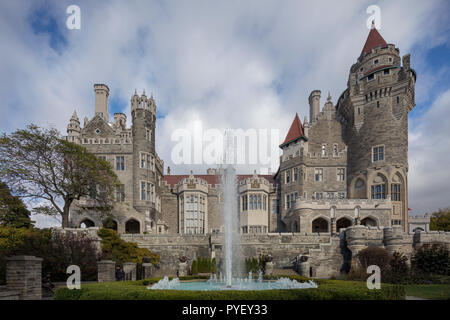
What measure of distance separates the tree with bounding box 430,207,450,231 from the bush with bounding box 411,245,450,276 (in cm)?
2532

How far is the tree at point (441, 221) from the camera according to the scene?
43.7m

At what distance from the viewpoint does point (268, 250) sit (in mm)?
27188

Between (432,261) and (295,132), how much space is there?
68.1 ft

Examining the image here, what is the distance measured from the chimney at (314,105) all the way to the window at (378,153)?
28.4 ft

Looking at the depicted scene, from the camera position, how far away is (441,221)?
45.1 m

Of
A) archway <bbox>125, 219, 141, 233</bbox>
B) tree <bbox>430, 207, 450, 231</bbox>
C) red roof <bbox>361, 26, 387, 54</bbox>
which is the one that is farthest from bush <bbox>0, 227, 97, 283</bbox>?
tree <bbox>430, 207, 450, 231</bbox>

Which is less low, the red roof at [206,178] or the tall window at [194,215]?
the red roof at [206,178]

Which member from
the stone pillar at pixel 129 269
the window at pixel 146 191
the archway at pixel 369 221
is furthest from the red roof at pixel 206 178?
the stone pillar at pixel 129 269

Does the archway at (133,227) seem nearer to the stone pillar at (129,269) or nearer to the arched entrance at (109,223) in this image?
the arched entrance at (109,223)

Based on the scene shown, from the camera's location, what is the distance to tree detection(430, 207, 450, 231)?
43659mm

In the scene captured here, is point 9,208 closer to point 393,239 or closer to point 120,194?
point 120,194

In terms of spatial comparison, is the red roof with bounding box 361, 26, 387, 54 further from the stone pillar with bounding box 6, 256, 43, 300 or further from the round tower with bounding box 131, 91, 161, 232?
the stone pillar with bounding box 6, 256, 43, 300
